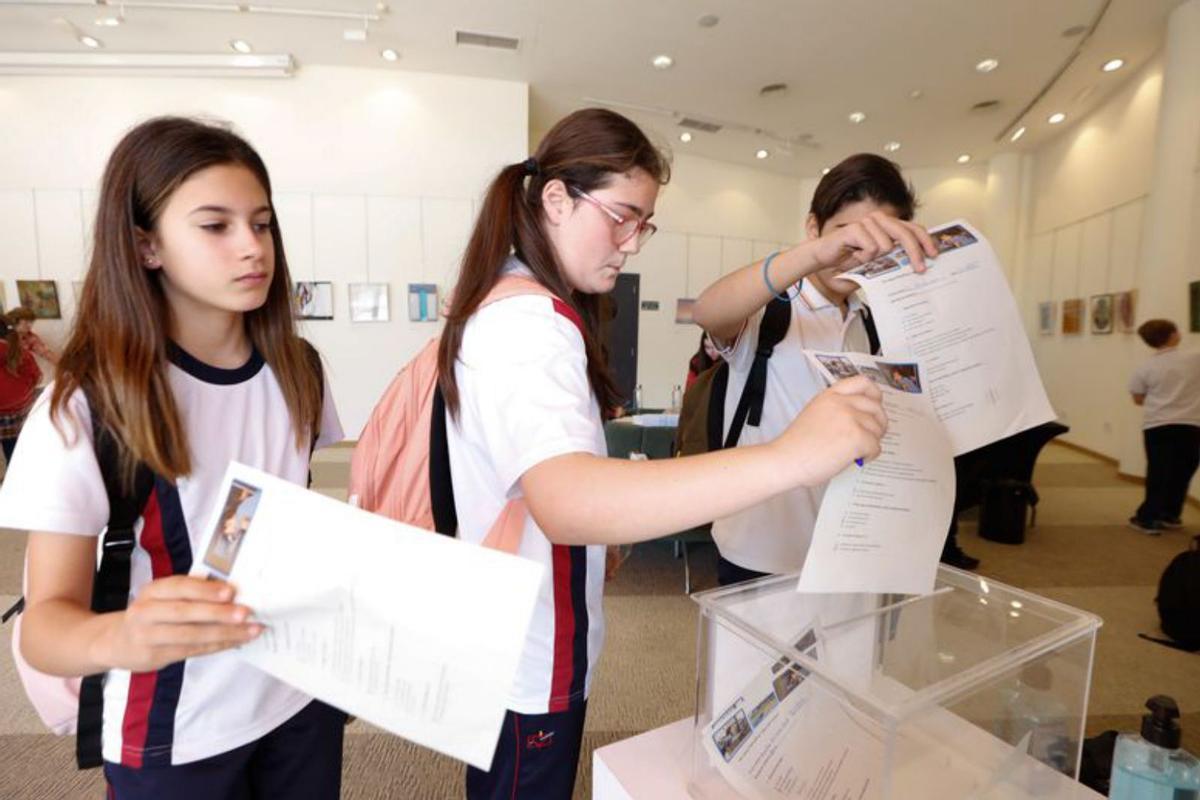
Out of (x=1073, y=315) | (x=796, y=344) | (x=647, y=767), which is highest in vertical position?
(x=1073, y=315)

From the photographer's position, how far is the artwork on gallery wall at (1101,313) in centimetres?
689

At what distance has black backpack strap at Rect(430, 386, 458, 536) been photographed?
31.0 inches

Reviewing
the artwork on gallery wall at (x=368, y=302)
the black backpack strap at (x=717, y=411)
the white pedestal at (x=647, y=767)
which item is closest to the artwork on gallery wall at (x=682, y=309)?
the artwork on gallery wall at (x=368, y=302)

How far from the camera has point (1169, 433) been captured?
14.7 ft

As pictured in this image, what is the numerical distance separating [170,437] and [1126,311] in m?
8.52

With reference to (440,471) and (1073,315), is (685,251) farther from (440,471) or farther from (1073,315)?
(440,471)

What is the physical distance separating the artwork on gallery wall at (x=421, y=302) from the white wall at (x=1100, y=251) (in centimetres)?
710

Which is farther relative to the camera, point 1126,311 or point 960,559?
point 1126,311

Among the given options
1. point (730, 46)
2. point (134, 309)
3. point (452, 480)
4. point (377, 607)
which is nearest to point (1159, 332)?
point (730, 46)

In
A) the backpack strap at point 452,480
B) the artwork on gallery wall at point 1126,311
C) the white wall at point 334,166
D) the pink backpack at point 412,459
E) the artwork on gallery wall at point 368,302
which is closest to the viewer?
the backpack strap at point 452,480

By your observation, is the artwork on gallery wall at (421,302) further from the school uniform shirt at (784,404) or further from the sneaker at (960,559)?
the school uniform shirt at (784,404)

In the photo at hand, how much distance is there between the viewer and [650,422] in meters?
3.98

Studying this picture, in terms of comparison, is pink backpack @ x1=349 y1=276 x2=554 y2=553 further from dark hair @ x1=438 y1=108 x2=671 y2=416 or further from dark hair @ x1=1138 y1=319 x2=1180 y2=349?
dark hair @ x1=1138 y1=319 x2=1180 y2=349

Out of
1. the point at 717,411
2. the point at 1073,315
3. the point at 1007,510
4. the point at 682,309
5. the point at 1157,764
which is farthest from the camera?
the point at 682,309
